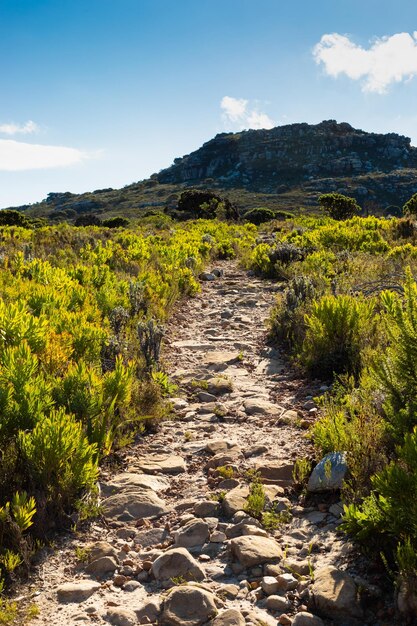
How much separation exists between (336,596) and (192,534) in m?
0.99

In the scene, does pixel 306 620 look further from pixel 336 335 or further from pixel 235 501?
pixel 336 335

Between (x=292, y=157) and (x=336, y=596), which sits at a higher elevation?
(x=292, y=157)

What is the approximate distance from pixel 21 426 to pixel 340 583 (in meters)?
2.19

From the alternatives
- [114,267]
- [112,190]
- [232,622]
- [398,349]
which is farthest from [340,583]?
[112,190]

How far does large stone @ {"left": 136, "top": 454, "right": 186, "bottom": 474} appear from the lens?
396 centimetres

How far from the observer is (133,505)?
3436 mm

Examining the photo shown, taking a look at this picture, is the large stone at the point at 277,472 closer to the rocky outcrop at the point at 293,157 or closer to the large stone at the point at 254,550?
the large stone at the point at 254,550

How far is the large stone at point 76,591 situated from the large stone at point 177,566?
34 centimetres

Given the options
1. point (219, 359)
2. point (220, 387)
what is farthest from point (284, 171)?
point (220, 387)

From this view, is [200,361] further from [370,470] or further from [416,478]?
[416,478]

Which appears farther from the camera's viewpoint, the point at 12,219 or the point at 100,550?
the point at 12,219

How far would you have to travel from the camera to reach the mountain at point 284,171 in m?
73.7

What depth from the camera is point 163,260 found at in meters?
12.4

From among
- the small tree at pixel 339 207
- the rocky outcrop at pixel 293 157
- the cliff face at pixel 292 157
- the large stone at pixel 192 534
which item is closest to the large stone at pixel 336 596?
the large stone at pixel 192 534
